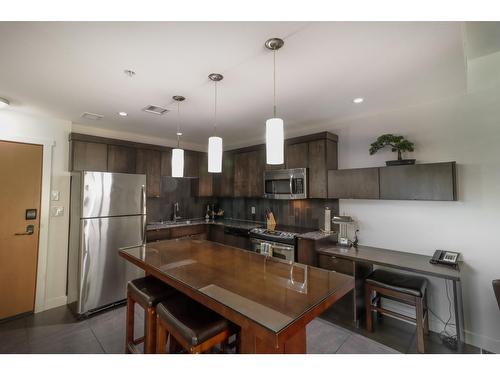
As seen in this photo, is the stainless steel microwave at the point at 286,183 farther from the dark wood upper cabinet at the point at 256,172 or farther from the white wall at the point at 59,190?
the white wall at the point at 59,190

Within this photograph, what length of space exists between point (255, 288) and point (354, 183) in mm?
2101

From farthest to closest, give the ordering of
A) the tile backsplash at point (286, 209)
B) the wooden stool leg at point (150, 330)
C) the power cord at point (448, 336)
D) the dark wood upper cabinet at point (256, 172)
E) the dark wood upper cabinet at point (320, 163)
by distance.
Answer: the dark wood upper cabinet at point (256, 172) < the tile backsplash at point (286, 209) < the dark wood upper cabinet at point (320, 163) < the power cord at point (448, 336) < the wooden stool leg at point (150, 330)

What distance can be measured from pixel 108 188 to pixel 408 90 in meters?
3.71

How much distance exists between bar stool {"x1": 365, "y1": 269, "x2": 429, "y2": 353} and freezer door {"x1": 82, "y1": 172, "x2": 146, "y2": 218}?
10.3ft

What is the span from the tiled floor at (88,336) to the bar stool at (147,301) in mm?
400

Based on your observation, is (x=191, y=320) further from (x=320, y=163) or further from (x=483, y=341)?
(x=483, y=341)

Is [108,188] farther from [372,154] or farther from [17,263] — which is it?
[372,154]

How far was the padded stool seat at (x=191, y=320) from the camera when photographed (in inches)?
50.0

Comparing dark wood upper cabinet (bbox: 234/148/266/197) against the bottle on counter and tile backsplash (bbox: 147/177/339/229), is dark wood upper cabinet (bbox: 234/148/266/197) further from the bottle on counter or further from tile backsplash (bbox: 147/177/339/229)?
the bottle on counter

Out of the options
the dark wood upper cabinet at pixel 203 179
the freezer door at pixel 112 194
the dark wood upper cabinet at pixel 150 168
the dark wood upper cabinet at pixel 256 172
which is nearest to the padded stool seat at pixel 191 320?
the freezer door at pixel 112 194

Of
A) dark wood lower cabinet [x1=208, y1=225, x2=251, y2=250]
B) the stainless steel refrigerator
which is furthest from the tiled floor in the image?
dark wood lower cabinet [x1=208, y1=225, x2=251, y2=250]

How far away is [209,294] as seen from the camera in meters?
1.26

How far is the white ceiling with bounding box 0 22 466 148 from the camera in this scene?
1.41 metres
